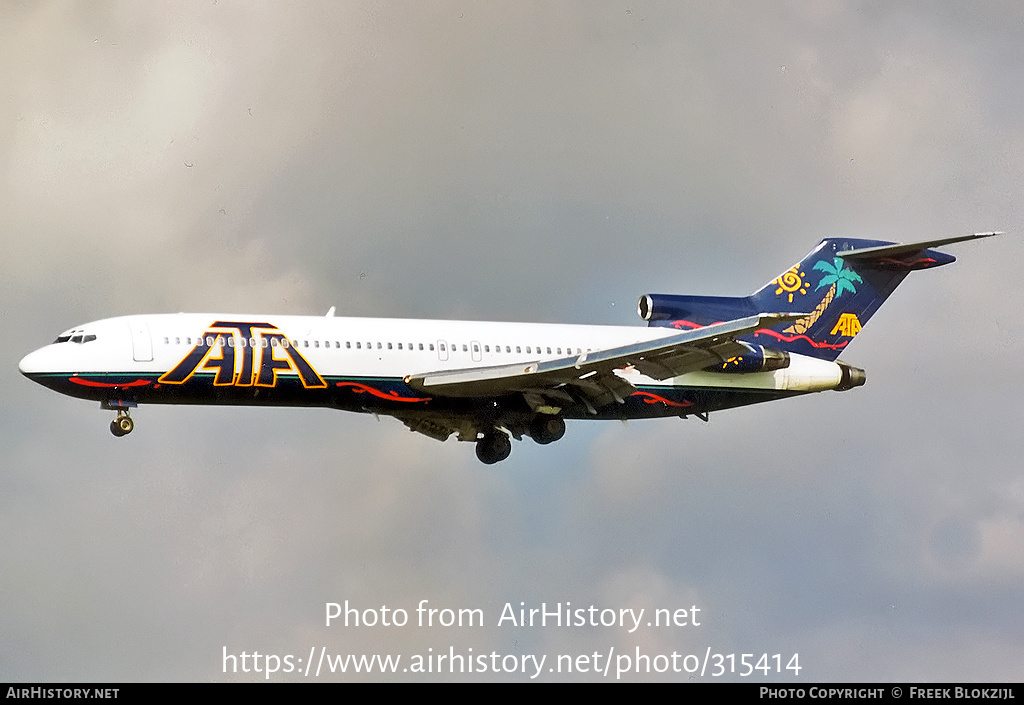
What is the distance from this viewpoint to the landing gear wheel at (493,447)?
167 feet

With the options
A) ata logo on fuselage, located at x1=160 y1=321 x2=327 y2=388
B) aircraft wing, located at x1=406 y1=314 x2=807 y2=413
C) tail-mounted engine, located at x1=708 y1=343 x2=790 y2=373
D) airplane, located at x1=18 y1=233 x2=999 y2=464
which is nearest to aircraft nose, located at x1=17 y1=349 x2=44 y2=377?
airplane, located at x1=18 y1=233 x2=999 y2=464

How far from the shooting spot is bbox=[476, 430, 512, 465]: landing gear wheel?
5100cm

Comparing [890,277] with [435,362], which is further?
[890,277]

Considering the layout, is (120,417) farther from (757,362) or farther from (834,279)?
(834,279)

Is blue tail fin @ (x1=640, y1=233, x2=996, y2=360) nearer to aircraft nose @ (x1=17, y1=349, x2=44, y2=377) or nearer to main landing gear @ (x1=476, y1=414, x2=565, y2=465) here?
main landing gear @ (x1=476, y1=414, x2=565, y2=465)

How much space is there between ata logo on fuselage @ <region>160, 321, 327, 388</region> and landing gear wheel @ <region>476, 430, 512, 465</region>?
6.74 meters

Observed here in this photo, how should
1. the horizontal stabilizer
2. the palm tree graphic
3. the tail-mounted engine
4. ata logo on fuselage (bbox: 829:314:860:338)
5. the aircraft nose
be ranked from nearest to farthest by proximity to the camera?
the aircraft nose → the tail-mounted engine → the horizontal stabilizer → ata logo on fuselage (bbox: 829:314:860:338) → the palm tree graphic

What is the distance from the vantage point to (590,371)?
47094 mm
